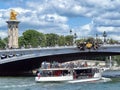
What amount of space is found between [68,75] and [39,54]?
710 inches

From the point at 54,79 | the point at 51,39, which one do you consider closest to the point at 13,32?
the point at 51,39

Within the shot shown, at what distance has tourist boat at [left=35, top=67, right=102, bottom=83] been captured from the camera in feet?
255

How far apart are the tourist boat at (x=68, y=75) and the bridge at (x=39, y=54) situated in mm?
9257

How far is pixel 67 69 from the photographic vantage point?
80000 millimetres

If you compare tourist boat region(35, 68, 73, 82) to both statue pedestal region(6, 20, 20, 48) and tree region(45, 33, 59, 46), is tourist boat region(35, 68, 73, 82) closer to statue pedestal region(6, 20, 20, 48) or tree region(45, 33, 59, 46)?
statue pedestal region(6, 20, 20, 48)

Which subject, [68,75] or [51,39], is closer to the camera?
[68,75]

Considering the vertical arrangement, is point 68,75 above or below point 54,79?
above

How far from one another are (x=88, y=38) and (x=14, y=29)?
51.6 meters

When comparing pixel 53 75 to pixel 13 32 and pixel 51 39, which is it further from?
pixel 51 39

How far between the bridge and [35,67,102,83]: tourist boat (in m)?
9.26

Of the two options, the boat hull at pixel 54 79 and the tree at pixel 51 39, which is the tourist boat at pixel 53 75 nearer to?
the boat hull at pixel 54 79

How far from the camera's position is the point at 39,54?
316 ft

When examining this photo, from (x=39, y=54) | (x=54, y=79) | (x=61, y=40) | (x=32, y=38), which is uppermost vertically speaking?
(x=32, y=38)

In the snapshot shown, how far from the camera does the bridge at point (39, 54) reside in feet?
304
